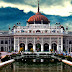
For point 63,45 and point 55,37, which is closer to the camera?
point 55,37

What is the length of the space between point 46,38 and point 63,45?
9.32 m

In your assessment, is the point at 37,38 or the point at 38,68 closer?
the point at 38,68

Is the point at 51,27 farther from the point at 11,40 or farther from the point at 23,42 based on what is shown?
the point at 11,40

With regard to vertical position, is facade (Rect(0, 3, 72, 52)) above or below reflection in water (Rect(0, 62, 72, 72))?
above

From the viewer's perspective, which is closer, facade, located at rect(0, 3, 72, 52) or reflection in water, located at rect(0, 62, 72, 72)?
reflection in water, located at rect(0, 62, 72, 72)

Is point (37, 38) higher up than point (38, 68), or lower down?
higher up

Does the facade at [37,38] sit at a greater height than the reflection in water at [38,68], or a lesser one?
greater

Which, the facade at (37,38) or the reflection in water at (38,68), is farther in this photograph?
the facade at (37,38)

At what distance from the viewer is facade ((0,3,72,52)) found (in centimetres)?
6450

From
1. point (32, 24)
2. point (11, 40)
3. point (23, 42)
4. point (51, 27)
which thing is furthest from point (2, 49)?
point (51, 27)

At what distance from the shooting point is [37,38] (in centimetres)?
6481

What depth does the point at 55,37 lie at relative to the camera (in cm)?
6456

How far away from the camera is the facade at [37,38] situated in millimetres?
64500

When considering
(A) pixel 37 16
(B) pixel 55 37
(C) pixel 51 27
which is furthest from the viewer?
(A) pixel 37 16
